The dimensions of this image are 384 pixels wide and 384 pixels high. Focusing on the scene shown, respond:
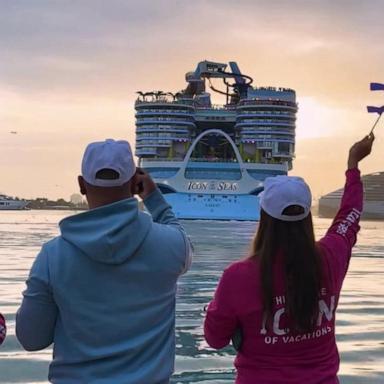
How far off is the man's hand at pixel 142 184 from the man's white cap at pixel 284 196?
1.08 feet

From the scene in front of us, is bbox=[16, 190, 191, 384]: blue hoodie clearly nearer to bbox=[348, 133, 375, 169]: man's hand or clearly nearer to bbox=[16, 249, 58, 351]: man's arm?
bbox=[16, 249, 58, 351]: man's arm

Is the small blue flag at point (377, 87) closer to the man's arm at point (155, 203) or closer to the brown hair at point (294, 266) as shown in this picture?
the brown hair at point (294, 266)

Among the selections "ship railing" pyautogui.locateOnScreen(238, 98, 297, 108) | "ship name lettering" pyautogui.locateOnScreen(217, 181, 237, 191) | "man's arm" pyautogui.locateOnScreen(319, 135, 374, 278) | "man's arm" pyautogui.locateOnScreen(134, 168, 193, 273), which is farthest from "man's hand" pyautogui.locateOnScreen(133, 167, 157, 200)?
"ship railing" pyautogui.locateOnScreen(238, 98, 297, 108)

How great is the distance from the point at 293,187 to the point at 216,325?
453 mm

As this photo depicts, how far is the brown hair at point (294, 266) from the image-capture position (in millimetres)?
2070

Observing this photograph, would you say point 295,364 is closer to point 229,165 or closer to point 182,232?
point 182,232

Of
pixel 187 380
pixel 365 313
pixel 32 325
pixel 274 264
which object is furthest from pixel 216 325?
pixel 365 313

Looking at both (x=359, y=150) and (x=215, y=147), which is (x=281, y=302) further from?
(x=215, y=147)

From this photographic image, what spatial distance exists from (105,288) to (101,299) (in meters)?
0.03

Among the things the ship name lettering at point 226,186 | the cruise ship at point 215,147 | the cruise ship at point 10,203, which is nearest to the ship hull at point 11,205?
the cruise ship at point 10,203

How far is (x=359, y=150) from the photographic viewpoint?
2.49 meters

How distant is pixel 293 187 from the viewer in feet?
7.13

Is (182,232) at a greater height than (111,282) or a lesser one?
greater

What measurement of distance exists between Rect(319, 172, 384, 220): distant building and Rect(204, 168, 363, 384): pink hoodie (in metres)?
85.6
